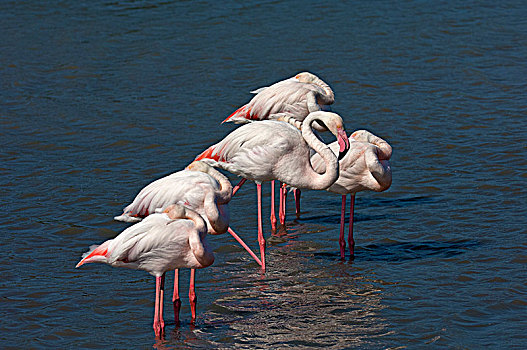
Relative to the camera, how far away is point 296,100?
945 centimetres

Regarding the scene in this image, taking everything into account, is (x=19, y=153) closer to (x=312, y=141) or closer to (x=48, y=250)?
(x=48, y=250)

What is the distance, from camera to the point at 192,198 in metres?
7.05

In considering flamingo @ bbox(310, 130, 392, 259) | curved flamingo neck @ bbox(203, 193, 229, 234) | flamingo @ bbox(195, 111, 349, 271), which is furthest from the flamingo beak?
curved flamingo neck @ bbox(203, 193, 229, 234)

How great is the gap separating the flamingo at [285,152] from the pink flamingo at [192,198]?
0.80 metres

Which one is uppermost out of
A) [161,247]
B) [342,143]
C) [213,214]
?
[342,143]

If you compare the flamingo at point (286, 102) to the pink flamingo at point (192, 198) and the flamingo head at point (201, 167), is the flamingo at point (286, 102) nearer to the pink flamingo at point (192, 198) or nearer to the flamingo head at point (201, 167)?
the flamingo head at point (201, 167)

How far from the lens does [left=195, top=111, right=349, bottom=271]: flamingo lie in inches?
309

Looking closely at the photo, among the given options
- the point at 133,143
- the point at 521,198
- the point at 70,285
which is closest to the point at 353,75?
the point at 133,143

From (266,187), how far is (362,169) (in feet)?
7.96

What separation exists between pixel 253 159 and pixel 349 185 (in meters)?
0.98

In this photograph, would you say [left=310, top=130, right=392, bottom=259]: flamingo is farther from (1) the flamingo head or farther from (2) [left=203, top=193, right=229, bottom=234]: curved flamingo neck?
(2) [left=203, top=193, right=229, bottom=234]: curved flamingo neck

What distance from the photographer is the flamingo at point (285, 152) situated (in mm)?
7836

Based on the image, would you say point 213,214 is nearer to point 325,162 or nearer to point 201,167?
point 201,167

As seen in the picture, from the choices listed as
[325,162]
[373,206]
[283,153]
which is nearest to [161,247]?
[283,153]
